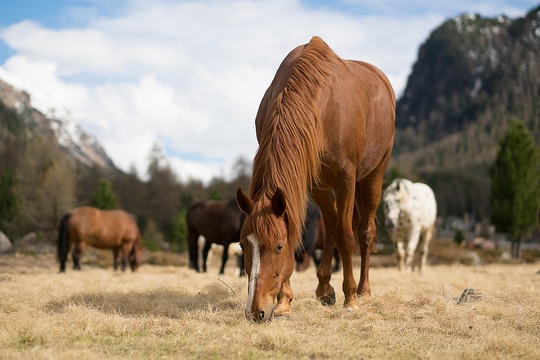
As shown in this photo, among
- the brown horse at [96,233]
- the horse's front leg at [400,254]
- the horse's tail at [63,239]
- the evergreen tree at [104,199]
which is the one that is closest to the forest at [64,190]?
the evergreen tree at [104,199]

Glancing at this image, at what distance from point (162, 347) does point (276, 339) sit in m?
0.76

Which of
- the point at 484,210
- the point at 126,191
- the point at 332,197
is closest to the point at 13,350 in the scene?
the point at 332,197

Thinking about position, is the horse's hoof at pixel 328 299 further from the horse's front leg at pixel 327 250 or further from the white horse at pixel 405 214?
the white horse at pixel 405 214

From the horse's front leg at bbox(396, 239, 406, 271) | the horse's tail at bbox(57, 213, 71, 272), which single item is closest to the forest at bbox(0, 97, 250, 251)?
the horse's tail at bbox(57, 213, 71, 272)

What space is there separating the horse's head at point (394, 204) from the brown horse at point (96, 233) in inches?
328

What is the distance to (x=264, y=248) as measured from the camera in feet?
14.3

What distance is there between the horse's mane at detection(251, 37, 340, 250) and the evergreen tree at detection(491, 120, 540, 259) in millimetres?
28183

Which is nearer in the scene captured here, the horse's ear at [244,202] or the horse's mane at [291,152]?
the horse's ear at [244,202]

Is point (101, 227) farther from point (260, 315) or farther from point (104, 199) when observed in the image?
point (104, 199)

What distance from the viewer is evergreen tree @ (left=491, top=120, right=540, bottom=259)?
1195 inches

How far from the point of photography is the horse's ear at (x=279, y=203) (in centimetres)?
430

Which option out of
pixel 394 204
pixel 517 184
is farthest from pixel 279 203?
pixel 517 184

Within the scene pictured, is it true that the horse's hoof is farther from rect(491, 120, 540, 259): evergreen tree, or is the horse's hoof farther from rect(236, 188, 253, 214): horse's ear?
rect(491, 120, 540, 259): evergreen tree

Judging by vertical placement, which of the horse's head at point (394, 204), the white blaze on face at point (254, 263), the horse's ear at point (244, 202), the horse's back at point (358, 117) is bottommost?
the white blaze on face at point (254, 263)
